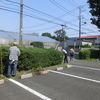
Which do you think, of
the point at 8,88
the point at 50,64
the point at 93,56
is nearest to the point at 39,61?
the point at 50,64

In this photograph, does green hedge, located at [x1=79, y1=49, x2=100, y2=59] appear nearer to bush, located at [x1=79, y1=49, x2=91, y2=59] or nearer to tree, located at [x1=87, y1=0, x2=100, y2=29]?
bush, located at [x1=79, y1=49, x2=91, y2=59]

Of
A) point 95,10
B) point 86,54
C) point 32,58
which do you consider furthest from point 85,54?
point 32,58

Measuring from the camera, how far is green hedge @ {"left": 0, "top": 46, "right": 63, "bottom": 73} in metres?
6.06

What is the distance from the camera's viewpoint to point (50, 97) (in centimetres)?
361

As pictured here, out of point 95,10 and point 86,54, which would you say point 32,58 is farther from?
point 95,10

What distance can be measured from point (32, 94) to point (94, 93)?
2008 millimetres

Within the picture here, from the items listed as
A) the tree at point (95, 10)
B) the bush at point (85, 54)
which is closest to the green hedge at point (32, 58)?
the bush at point (85, 54)

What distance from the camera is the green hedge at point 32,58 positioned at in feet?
19.9

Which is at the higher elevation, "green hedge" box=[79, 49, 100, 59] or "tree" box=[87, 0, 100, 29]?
"tree" box=[87, 0, 100, 29]

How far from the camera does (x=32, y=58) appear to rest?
275 inches

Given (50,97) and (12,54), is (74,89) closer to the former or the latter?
(50,97)

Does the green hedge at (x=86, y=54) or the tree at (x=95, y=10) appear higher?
the tree at (x=95, y=10)

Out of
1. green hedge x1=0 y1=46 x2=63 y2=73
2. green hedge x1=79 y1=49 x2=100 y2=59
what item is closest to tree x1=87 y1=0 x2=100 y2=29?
green hedge x1=79 y1=49 x2=100 y2=59

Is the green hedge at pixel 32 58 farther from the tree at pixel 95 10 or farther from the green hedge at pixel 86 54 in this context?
the tree at pixel 95 10
